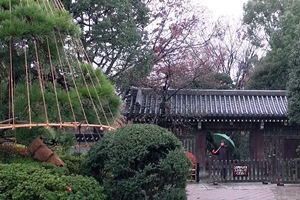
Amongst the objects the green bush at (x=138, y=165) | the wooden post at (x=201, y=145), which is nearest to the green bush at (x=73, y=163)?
the green bush at (x=138, y=165)

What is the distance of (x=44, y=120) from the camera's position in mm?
5289

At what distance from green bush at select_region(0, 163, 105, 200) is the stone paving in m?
6.34

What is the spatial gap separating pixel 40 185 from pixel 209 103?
13.6 m

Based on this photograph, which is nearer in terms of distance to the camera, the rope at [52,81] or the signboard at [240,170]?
the rope at [52,81]

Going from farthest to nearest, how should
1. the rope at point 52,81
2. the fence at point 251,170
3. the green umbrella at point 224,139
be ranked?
the green umbrella at point 224,139
the fence at point 251,170
the rope at point 52,81

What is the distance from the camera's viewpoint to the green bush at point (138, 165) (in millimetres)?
5770

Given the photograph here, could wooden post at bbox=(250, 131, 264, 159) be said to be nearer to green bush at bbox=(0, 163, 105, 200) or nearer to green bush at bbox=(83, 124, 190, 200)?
green bush at bbox=(83, 124, 190, 200)

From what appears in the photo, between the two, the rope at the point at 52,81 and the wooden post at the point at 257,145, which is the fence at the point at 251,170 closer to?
the wooden post at the point at 257,145

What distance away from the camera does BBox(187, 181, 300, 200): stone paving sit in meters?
11.7

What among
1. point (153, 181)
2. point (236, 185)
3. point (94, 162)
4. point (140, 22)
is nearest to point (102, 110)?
point (94, 162)

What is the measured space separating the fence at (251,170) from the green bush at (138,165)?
29.8 feet

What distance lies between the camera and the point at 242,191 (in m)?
12.9

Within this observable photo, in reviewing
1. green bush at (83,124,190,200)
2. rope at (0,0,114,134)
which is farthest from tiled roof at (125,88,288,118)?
green bush at (83,124,190,200)

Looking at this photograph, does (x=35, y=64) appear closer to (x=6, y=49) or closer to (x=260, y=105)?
(x=6, y=49)
